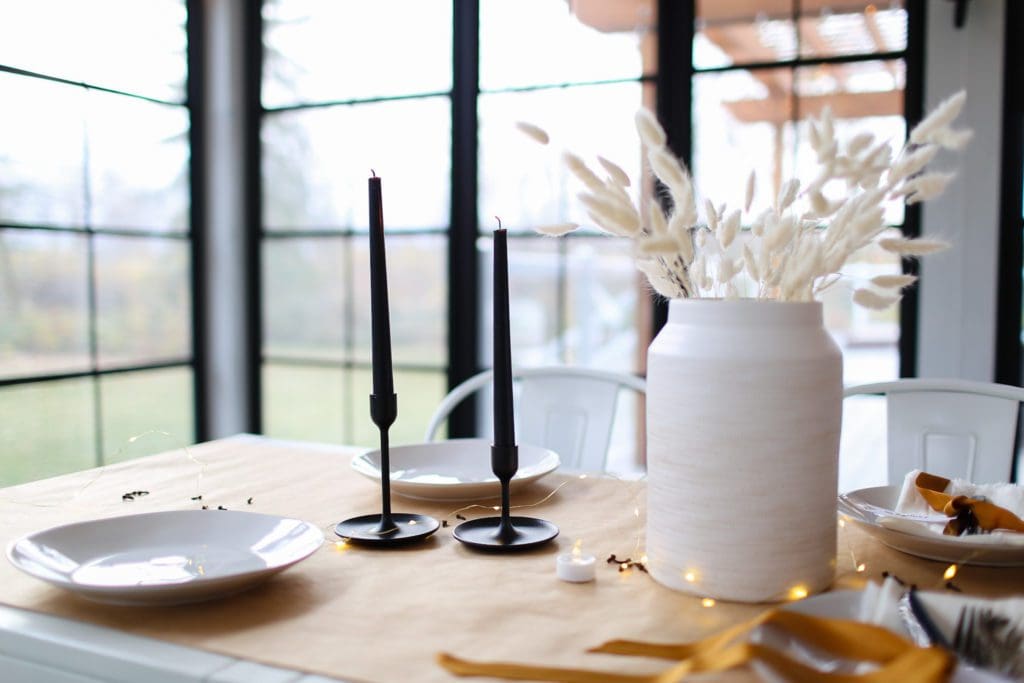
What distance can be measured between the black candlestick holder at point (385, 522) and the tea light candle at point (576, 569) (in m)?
0.19

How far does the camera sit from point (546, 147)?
268 cm

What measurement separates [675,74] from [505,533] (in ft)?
6.52

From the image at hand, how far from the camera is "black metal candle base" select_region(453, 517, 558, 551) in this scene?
0.94 meters

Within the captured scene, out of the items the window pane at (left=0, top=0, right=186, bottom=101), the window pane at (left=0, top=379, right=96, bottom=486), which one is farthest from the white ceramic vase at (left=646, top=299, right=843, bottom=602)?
the window pane at (left=0, top=0, right=186, bottom=101)

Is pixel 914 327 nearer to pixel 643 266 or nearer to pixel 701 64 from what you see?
pixel 701 64

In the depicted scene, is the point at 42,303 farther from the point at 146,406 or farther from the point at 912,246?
the point at 912,246

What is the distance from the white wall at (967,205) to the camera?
2.24 metres

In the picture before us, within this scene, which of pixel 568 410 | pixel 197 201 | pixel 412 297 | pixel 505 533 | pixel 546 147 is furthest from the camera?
pixel 197 201

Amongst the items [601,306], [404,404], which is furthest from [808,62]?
[404,404]

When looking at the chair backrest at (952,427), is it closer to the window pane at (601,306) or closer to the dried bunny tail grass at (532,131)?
the dried bunny tail grass at (532,131)

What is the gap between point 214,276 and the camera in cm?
326

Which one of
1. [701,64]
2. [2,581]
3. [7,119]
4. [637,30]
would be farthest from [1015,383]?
[7,119]

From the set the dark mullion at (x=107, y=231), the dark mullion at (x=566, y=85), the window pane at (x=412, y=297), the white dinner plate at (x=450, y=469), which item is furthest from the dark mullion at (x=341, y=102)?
the white dinner plate at (x=450, y=469)

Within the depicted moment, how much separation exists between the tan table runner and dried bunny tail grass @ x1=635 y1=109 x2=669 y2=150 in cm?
41
